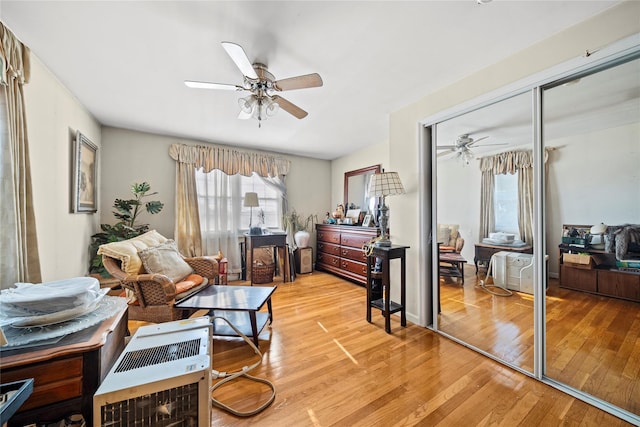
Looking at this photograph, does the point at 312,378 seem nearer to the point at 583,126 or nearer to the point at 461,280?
the point at 461,280

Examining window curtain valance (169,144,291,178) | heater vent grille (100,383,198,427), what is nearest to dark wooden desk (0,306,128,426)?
heater vent grille (100,383,198,427)

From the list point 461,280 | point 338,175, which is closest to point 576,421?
point 461,280

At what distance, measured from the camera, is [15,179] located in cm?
152

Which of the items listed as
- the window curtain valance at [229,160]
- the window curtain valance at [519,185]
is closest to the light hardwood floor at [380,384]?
the window curtain valance at [519,185]

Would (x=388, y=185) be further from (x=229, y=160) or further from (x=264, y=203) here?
(x=229, y=160)

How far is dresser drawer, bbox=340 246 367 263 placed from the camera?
377 centimetres

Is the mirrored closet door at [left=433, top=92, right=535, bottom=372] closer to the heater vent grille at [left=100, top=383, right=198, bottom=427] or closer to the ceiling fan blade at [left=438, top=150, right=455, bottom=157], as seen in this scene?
the ceiling fan blade at [left=438, top=150, right=455, bottom=157]

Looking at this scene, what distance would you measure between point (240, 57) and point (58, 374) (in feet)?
5.92

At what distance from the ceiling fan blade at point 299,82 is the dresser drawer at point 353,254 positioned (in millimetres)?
2575

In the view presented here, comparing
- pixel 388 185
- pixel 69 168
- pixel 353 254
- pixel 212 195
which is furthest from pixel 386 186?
pixel 69 168

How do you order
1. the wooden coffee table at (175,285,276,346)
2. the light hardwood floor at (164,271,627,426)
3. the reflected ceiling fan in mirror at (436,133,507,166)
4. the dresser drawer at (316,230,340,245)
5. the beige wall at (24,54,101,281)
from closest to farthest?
1. the light hardwood floor at (164,271,627,426)
2. the beige wall at (24,54,101,281)
3. the wooden coffee table at (175,285,276,346)
4. the reflected ceiling fan in mirror at (436,133,507,166)
5. the dresser drawer at (316,230,340,245)

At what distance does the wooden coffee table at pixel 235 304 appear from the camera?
197cm

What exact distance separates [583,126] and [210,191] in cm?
437

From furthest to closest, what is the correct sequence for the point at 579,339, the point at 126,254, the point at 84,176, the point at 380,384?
the point at 84,176 < the point at 126,254 < the point at 579,339 < the point at 380,384
